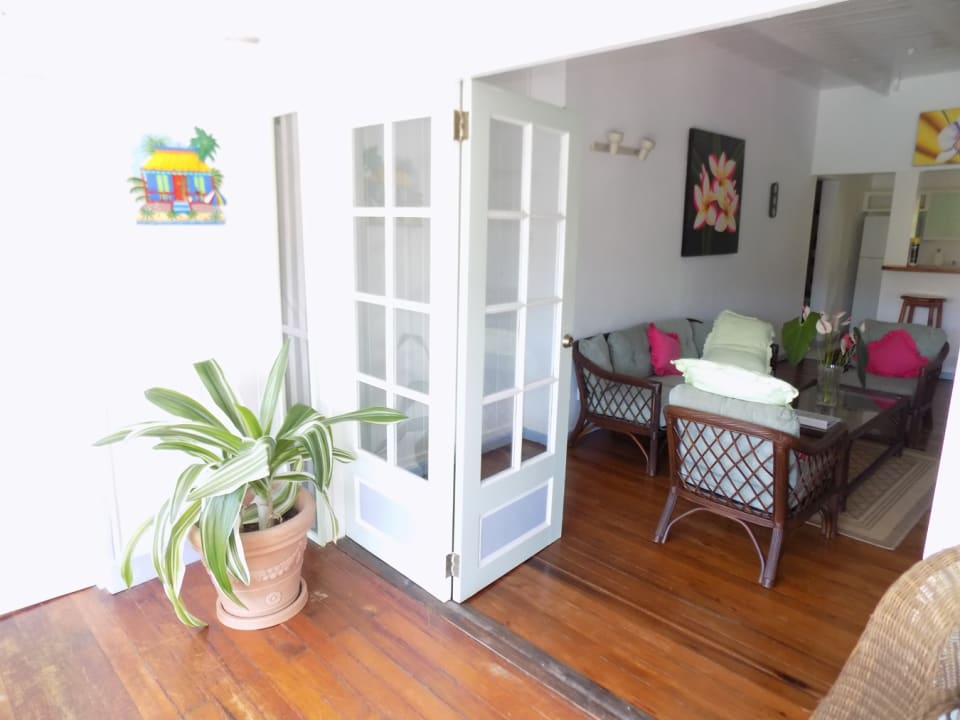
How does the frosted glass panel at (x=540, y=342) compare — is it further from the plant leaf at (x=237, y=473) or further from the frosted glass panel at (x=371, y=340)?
the plant leaf at (x=237, y=473)

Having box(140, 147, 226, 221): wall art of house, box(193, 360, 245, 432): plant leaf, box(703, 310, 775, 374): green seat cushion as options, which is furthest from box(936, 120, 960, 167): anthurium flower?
box(193, 360, 245, 432): plant leaf

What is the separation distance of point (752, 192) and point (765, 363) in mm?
2385

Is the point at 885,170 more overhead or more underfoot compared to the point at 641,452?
more overhead

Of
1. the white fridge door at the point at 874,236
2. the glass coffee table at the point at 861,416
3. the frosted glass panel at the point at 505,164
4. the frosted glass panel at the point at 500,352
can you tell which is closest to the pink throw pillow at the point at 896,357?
the glass coffee table at the point at 861,416

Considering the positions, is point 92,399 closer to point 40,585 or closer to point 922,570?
point 40,585

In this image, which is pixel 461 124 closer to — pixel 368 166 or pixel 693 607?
pixel 368 166

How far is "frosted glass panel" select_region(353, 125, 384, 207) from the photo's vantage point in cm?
248

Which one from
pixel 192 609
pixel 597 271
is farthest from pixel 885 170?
pixel 192 609

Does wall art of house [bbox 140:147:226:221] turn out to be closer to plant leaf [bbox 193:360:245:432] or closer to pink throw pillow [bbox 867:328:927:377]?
plant leaf [bbox 193:360:245:432]

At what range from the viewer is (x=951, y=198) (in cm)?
729

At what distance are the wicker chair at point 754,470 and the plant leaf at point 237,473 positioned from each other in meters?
1.72

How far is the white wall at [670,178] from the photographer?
14.0 feet

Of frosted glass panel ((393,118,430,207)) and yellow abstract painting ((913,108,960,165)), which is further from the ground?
yellow abstract painting ((913,108,960,165))

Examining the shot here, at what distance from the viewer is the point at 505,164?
92.8 inches
